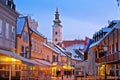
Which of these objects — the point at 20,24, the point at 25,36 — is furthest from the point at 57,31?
the point at 20,24

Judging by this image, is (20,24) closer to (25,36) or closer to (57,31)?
(25,36)

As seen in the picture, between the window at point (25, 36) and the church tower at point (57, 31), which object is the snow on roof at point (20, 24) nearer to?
the window at point (25, 36)

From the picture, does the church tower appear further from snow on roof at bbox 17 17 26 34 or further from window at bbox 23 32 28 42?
snow on roof at bbox 17 17 26 34

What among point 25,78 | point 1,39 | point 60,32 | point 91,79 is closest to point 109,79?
point 91,79

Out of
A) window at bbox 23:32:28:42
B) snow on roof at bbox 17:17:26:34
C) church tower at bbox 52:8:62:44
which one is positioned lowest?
window at bbox 23:32:28:42

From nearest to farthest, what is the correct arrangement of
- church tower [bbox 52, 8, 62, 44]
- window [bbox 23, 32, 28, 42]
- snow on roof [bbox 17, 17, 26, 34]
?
snow on roof [bbox 17, 17, 26, 34] → window [bbox 23, 32, 28, 42] → church tower [bbox 52, 8, 62, 44]

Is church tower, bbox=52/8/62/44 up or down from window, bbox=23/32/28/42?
up

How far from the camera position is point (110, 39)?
46.8 meters

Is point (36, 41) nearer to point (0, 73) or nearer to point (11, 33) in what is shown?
point (11, 33)

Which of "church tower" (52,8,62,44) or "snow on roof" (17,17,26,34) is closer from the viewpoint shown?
"snow on roof" (17,17,26,34)

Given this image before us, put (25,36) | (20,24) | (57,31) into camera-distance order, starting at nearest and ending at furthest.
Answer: (20,24) → (25,36) → (57,31)

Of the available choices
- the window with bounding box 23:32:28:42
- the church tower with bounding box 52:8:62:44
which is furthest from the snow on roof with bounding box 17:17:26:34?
the church tower with bounding box 52:8:62:44

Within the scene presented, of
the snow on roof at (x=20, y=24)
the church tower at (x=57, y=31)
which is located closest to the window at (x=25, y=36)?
the snow on roof at (x=20, y=24)

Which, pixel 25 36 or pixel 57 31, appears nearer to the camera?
pixel 25 36
